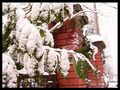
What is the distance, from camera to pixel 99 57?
488 centimetres

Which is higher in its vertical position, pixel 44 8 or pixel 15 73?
pixel 44 8

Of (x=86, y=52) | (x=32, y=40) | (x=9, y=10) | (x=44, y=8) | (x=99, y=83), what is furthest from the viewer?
(x=99, y=83)

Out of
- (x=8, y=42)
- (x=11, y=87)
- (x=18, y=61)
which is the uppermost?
(x=8, y=42)

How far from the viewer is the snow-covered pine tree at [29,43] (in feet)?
4.88

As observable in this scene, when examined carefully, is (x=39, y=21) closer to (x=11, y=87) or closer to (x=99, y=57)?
(x=11, y=87)

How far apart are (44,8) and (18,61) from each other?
39 cm

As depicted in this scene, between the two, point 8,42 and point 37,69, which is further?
point 8,42

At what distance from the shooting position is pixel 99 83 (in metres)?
4.55

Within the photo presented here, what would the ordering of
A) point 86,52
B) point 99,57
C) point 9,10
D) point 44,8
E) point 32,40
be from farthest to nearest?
1. point 99,57
2. point 86,52
3. point 44,8
4. point 9,10
5. point 32,40

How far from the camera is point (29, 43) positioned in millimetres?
1460

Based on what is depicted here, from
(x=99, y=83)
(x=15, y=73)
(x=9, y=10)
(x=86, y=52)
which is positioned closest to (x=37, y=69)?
(x=15, y=73)

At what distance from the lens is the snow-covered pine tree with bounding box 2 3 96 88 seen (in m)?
1.49

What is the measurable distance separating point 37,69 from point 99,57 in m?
3.45

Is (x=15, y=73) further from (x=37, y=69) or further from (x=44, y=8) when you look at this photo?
(x=44, y=8)
